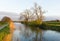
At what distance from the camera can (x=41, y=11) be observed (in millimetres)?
40531

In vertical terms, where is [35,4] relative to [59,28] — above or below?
above

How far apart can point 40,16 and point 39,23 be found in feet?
11.2

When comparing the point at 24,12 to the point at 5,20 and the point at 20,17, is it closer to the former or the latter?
the point at 20,17

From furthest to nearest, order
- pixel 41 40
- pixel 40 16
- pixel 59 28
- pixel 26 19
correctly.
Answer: pixel 26 19
pixel 40 16
pixel 59 28
pixel 41 40

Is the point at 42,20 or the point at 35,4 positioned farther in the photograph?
the point at 35,4

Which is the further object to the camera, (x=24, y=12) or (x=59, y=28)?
(x=24, y=12)

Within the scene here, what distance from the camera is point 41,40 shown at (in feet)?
59.3

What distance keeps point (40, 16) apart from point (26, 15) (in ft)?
56.2

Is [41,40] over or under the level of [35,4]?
under

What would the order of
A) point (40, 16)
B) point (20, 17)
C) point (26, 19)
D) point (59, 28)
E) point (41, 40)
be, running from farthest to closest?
point (20, 17)
point (26, 19)
point (40, 16)
point (59, 28)
point (41, 40)

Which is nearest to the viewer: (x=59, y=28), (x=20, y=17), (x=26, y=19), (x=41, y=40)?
(x=41, y=40)

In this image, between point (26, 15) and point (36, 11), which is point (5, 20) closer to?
point (36, 11)

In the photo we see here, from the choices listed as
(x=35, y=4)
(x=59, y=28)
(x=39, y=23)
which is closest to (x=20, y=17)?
(x=35, y=4)

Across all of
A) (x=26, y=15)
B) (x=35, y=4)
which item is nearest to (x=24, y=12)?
(x=26, y=15)
